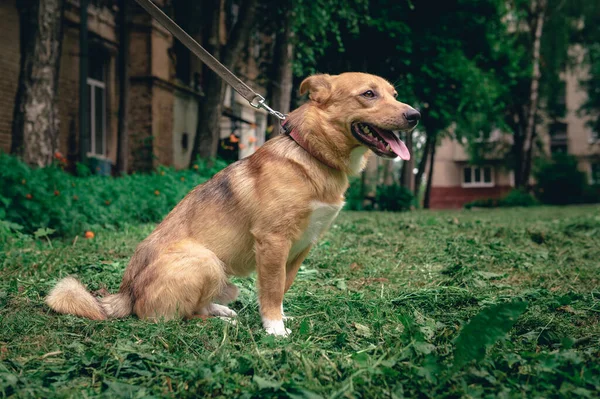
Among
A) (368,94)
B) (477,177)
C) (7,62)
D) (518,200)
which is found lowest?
(518,200)

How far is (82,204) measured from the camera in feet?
29.5

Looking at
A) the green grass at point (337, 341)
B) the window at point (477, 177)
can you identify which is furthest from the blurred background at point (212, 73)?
the window at point (477, 177)

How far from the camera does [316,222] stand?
3926 mm

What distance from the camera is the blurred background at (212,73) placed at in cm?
1012

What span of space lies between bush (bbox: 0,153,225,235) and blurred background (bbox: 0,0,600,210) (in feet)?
2.72

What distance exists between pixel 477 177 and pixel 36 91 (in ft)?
146

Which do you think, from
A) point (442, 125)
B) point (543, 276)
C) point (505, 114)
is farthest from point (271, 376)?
point (505, 114)

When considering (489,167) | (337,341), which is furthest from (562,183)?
(337,341)

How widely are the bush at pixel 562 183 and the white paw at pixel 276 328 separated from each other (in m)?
28.7

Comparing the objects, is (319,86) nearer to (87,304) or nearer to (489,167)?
(87,304)

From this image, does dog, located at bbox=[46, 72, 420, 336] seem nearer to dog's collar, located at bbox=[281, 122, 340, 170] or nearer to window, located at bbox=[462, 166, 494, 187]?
dog's collar, located at bbox=[281, 122, 340, 170]

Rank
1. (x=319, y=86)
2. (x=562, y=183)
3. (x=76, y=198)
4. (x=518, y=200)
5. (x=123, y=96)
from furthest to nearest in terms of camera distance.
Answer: (x=562, y=183) → (x=518, y=200) → (x=123, y=96) → (x=76, y=198) → (x=319, y=86)

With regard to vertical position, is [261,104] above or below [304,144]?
above

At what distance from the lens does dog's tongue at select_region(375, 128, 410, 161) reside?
3943 mm
